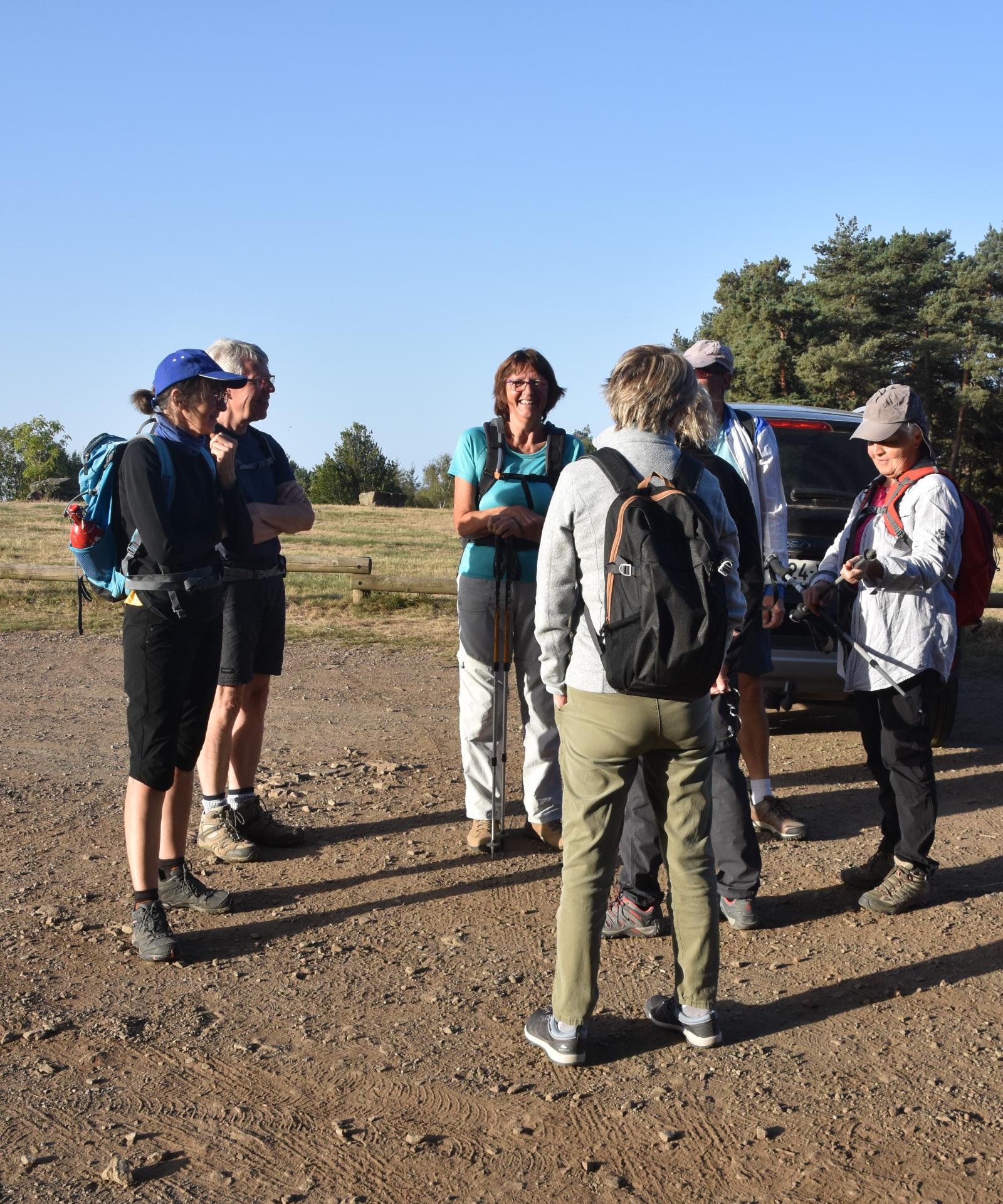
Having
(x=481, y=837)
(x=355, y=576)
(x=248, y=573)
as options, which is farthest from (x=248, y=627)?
(x=355, y=576)

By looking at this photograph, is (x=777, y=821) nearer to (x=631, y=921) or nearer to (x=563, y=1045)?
(x=631, y=921)

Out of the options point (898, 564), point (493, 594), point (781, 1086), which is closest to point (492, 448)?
point (493, 594)

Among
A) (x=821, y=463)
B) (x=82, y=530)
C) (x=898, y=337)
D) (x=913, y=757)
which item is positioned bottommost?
(x=913, y=757)

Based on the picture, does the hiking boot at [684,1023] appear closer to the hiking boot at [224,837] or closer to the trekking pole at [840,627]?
the trekking pole at [840,627]

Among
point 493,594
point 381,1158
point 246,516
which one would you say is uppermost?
point 246,516

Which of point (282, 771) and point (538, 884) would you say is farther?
point (282, 771)

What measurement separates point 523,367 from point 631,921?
236 centimetres

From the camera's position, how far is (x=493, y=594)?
5137mm

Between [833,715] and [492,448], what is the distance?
14.2ft

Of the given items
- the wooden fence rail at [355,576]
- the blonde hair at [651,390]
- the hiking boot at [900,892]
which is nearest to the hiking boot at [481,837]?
the hiking boot at [900,892]

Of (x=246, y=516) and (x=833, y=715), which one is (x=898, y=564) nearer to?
(x=246, y=516)

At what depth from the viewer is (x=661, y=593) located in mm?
3115

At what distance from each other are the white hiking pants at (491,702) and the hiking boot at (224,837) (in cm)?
101

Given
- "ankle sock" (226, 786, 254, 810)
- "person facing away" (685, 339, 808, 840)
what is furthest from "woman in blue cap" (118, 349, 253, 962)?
"person facing away" (685, 339, 808, 840)
